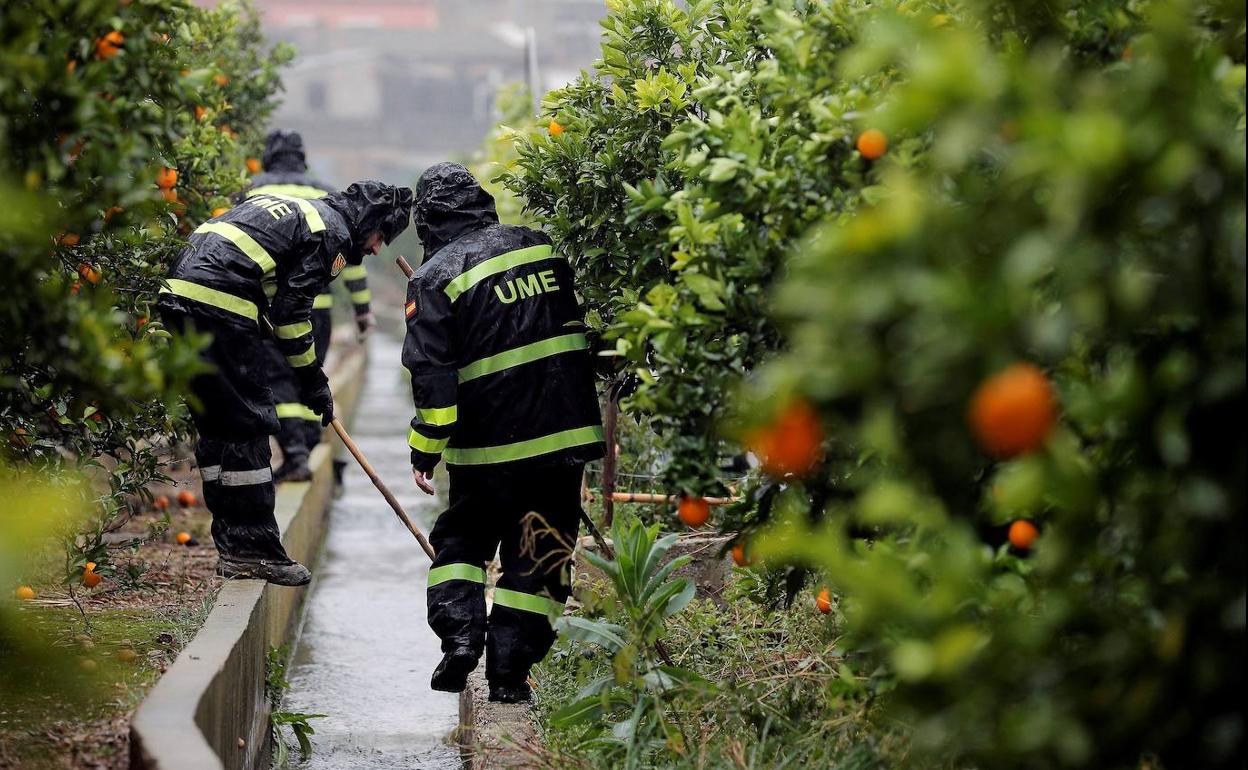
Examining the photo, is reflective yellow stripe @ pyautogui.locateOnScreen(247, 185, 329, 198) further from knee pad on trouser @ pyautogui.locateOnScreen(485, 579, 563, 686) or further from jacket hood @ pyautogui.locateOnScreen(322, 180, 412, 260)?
knee pad on trouser @ pyautogui.locateOnScreen(485, 579, 563, 686)

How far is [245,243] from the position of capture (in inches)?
220

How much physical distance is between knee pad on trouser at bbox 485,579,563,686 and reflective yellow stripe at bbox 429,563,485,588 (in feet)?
0.63

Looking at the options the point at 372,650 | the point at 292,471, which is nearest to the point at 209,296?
the point at 372,650

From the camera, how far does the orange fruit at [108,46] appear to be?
3182 mm

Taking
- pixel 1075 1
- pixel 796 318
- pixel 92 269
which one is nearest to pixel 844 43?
pixel 1075 1

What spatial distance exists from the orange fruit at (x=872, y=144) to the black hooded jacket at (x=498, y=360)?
6.17 ft

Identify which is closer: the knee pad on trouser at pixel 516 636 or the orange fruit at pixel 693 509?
the orange fruit at pixel 693 509

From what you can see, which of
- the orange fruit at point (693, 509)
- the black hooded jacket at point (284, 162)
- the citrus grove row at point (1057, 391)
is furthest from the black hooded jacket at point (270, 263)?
the citrus grove row at point (1057, 391)

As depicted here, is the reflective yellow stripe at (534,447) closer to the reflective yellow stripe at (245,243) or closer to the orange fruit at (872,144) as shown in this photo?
the reflective yellow stripe at (245,243)

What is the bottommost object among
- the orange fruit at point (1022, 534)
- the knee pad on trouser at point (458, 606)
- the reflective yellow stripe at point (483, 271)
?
the knee pad on trouser at point (458, 606)

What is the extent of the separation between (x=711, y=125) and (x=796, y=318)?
1.10 meters

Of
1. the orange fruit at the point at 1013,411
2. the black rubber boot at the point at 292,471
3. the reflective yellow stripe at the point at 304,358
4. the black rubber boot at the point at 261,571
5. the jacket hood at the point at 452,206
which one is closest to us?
the orange fruit at the point at 1013,411

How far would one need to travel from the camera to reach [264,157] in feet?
28.5

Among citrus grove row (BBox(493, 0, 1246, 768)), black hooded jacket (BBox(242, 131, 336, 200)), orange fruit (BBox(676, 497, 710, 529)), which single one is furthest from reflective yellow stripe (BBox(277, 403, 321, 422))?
citrus grove row (BBox(493, 0, 1246, 768))
